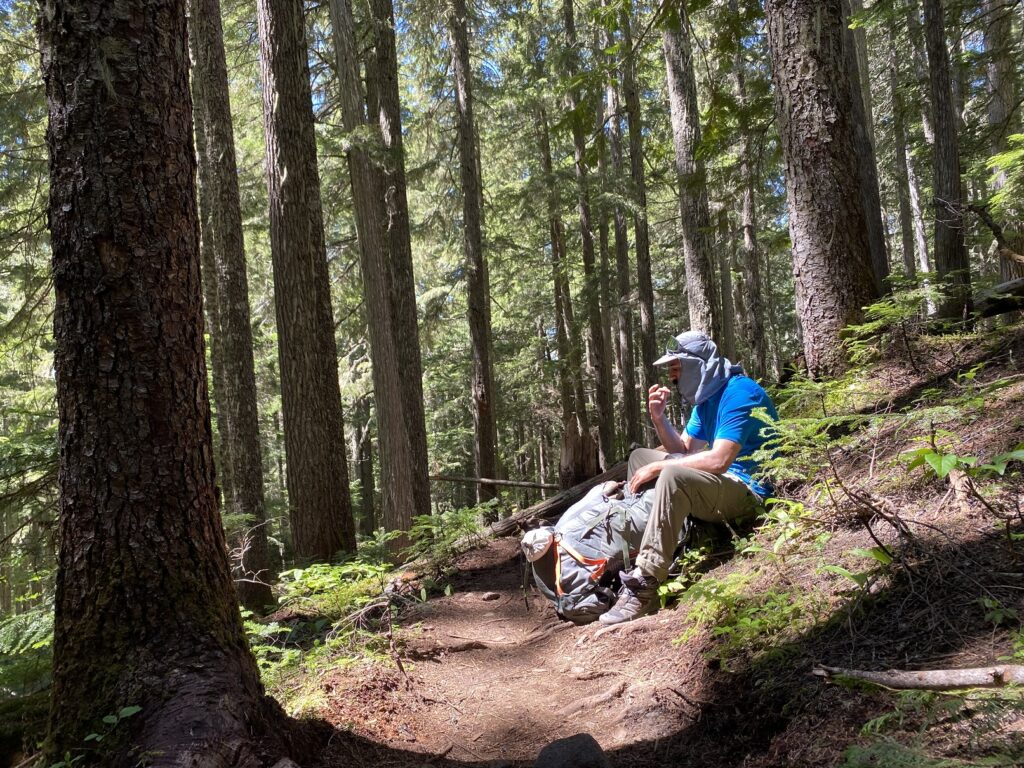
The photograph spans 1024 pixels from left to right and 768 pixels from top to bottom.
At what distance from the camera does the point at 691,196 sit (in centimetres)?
987

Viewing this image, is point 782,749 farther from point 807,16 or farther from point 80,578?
point 807,16

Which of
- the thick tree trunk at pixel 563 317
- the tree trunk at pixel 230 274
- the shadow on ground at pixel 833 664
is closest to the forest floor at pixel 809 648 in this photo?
the shadow on ground at pixel 833 664

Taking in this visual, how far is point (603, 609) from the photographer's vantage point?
4668 millimetres

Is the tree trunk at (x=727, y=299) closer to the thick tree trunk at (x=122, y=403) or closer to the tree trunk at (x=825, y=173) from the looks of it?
the tree trunk at (x=825, y=173)

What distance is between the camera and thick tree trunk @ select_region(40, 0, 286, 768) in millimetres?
2473

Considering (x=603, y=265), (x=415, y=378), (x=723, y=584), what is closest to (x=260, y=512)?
(x=415, y=378)

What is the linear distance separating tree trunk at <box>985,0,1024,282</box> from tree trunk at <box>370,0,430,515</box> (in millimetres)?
8146

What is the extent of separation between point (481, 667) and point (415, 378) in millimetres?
7070

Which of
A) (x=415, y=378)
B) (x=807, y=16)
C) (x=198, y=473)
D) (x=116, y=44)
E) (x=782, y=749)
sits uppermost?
(x=807, y=16)

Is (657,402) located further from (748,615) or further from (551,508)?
(551,508)

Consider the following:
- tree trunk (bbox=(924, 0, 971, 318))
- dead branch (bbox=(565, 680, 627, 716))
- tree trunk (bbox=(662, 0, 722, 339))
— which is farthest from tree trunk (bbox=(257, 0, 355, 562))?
tree trunk (bbox=(924, 0, 971, 318))

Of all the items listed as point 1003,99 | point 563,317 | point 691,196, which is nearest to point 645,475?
point 691,196

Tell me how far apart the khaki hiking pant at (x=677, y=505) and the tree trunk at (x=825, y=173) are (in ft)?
5.55

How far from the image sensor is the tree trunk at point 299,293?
7.03m
